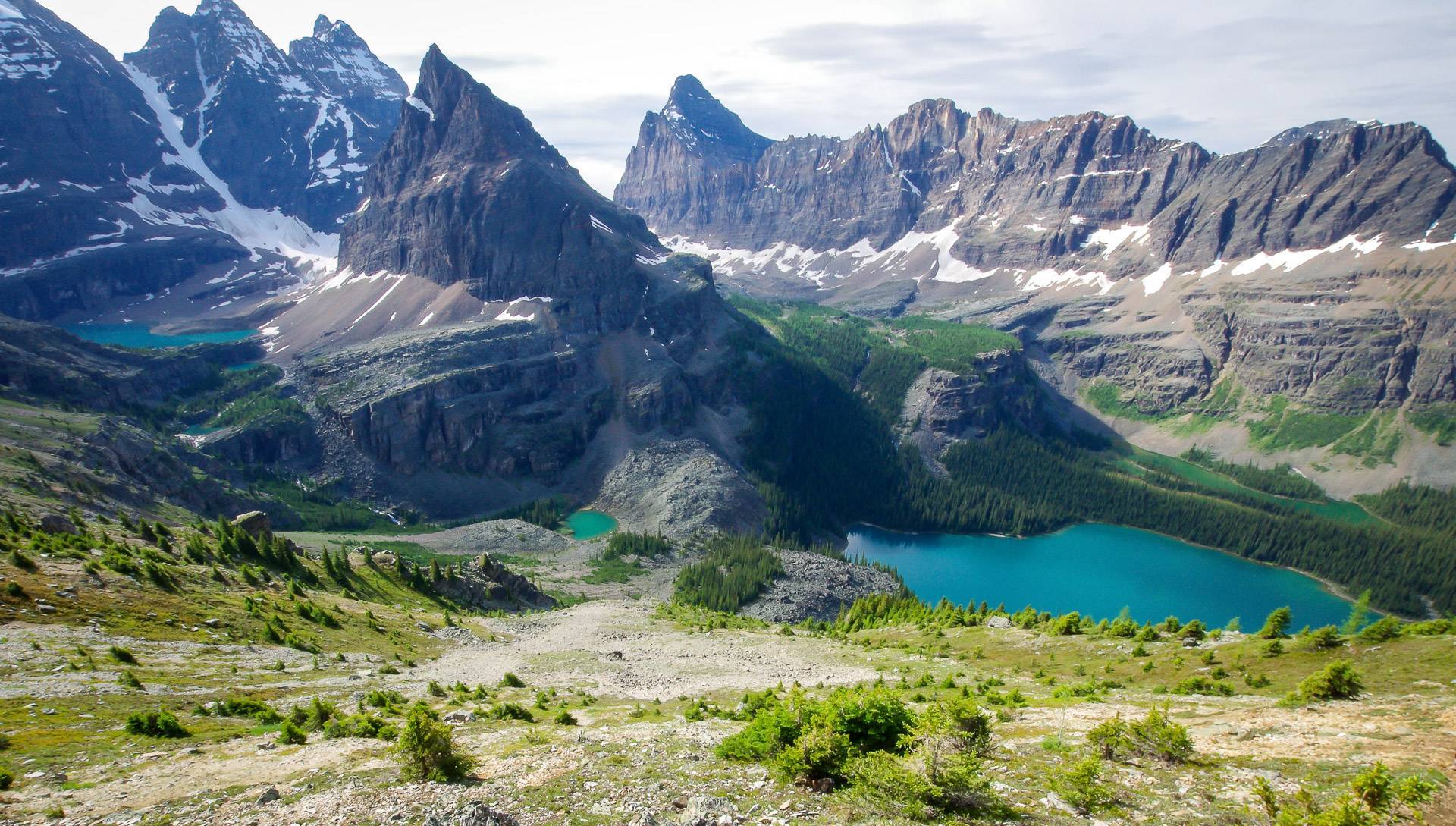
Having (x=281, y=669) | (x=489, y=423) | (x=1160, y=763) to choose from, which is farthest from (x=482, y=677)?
(x=489, y=423)

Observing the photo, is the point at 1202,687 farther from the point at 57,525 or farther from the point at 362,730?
the point at 57,525

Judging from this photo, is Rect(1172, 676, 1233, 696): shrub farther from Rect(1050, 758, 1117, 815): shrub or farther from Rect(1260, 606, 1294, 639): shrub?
Rect(1050, 758, 1117, 815): shrub

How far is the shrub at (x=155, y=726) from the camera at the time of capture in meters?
24.7

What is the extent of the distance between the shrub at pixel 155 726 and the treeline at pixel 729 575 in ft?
231

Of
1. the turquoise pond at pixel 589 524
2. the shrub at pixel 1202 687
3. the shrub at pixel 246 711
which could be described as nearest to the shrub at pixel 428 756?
the shrub at pixel 246 711

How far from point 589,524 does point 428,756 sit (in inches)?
4508

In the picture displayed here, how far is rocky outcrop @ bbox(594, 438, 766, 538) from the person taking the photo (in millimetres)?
126875

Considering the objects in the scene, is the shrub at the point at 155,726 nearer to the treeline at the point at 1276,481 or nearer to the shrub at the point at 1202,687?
the shrub at the point at 1202,687

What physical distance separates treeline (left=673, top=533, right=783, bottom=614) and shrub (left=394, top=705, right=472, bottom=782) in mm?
70925

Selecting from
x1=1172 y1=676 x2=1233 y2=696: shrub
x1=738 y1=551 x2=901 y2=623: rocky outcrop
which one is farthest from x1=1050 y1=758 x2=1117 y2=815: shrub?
x1=738 y1=551 x2=901 y2=623: rocky outcrop

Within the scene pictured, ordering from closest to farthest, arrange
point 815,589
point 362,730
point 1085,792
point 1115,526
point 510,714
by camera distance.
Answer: point 1085,792
point 362,730
point 510,714
point 815,589
point 1115,526

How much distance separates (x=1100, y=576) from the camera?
132000 mm

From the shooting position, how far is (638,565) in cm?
11088

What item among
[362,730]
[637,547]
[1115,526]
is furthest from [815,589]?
[1115,526]
